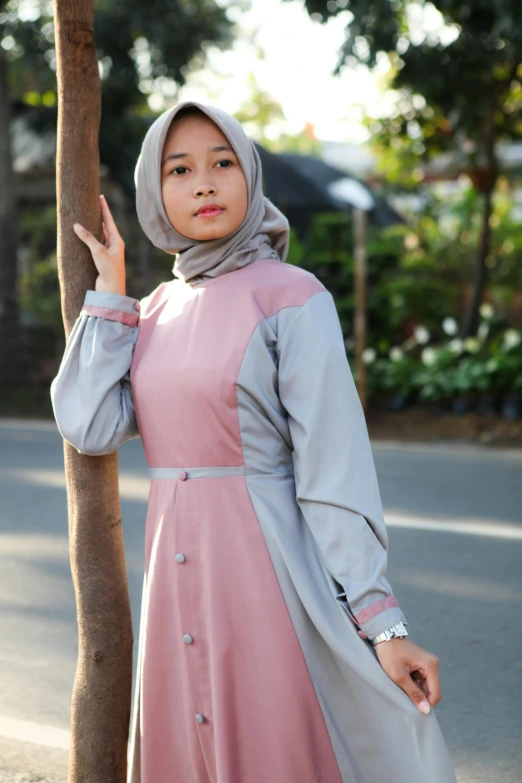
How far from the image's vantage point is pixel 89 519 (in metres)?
2.49

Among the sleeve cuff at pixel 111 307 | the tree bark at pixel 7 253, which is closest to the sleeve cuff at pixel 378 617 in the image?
the sleeve cuff at pixel 111 307

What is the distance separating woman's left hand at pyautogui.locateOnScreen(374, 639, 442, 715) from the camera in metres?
1.93

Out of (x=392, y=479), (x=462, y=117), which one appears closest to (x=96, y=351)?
(x=392, y=479)

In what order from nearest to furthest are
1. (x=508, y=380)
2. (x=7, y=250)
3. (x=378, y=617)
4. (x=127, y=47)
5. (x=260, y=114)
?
(x=378, y=617)
(x=508, y=380)
(x=127, y=47)
(x=7, y=250)
(x=260, y=114)

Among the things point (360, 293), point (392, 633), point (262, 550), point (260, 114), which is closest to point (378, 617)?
point (392, 633)

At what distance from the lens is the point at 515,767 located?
3.38 metres

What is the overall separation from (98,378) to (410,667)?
0.82m

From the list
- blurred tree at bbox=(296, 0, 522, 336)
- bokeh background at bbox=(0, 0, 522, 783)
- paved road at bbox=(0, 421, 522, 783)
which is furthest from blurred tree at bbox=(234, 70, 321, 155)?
paved road at bbox=(0, 421, 522, 783)

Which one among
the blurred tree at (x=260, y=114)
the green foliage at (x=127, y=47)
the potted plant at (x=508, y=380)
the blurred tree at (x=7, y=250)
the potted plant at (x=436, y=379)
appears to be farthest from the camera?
the blurred tree at (x=260, y=114)

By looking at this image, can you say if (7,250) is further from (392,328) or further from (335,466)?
(335,466)

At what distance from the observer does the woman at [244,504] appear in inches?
77.5

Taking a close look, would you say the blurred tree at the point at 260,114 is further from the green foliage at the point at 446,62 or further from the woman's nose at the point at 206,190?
the woman's nose at the point at 206,190

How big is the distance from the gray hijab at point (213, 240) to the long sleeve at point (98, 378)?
16 cm

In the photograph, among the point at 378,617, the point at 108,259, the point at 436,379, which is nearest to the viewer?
the point at 378,617
